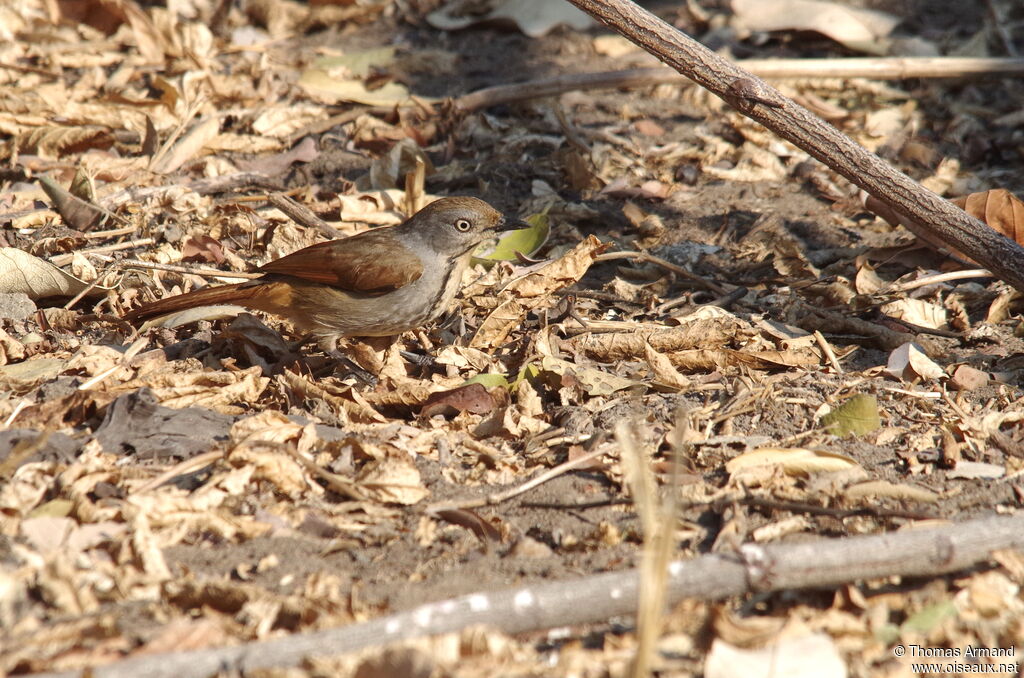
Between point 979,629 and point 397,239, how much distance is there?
3.69 metres

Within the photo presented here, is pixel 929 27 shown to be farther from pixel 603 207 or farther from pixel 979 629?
pixel 979 629

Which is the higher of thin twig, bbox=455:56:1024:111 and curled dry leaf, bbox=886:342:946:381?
thin twig, bbox=455:56:1024:111

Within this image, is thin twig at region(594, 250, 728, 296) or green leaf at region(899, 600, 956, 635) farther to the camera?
thin twig at region(594, 250, 728, 296)

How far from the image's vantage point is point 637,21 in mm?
5121

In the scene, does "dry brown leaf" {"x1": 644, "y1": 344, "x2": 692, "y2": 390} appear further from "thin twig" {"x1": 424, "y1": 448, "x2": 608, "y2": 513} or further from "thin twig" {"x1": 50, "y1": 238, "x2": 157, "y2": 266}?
"thin twig" {"x1": 50, "y1": 238, "x2": 157, "y2": 266}

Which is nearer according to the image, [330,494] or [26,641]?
[26,641]

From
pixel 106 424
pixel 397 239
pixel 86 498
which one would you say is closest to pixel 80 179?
pixel 397 239

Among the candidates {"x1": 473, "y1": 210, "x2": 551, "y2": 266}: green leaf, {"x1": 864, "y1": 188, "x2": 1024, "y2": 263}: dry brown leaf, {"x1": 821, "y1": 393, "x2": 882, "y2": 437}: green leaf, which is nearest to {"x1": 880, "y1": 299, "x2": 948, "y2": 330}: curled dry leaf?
{"x1": 864, "y1": 188, "x2": 1024, "y2": 263}: dry brown leaf

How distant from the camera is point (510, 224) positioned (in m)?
6.12

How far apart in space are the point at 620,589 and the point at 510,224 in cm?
352

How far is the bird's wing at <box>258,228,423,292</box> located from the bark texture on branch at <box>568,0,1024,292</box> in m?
1.85

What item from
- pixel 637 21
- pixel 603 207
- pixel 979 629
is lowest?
pixel 603 207

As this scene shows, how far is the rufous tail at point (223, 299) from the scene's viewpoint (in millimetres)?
5148

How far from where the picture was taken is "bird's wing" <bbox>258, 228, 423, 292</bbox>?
5.34 m
